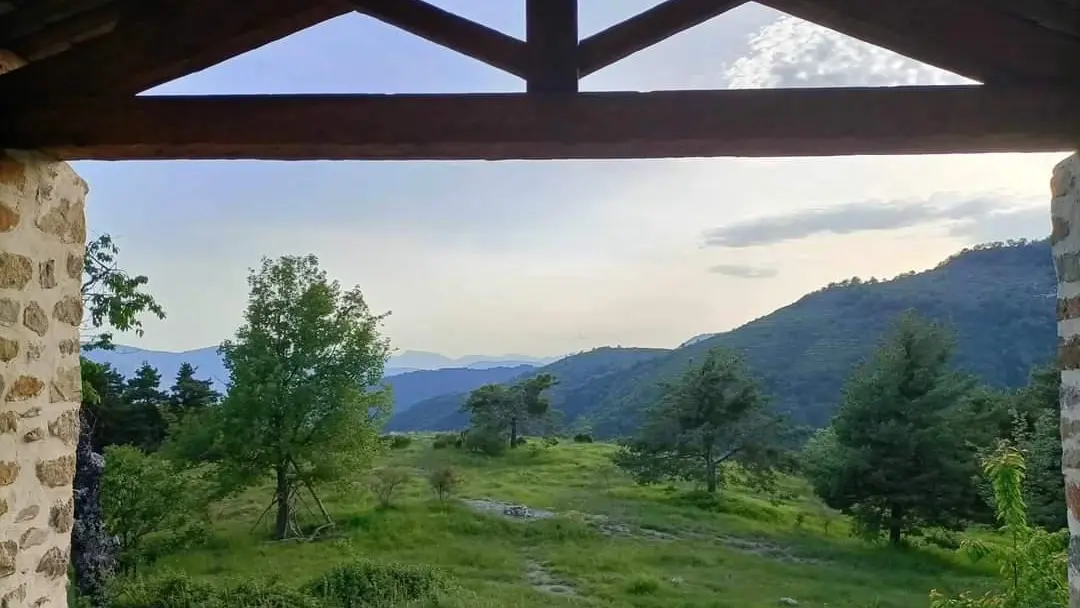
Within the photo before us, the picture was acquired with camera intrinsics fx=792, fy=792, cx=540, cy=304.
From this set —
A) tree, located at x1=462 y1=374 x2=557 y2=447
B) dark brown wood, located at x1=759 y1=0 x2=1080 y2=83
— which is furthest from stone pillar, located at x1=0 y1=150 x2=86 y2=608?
tree, located at x1=462 y1=374 x2=557 y2=447

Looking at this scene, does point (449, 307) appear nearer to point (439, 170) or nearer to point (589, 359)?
point (439, 170)

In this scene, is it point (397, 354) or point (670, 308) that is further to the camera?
point (670, 308)

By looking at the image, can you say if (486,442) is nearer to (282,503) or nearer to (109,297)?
(282,503)

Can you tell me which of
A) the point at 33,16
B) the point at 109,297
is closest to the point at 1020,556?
the point at 33,16

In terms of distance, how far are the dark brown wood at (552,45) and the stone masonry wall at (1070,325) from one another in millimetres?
1415

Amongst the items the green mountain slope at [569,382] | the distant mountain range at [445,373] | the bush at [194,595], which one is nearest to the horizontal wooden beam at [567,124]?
the bush at [194,595]

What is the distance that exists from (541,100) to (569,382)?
36.1 metres

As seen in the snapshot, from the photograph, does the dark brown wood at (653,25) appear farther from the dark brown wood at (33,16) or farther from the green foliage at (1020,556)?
the green foliage at (1020,556)

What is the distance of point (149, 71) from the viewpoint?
86.4 inches

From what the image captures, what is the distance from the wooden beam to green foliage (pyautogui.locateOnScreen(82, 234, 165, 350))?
6.10 m

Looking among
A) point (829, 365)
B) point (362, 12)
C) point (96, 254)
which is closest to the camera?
point (362, 12)

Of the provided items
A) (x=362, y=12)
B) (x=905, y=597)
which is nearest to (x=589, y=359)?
(x=905, y=597)

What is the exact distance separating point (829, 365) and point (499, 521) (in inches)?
736

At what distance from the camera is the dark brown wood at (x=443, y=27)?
7.06 feet
